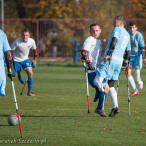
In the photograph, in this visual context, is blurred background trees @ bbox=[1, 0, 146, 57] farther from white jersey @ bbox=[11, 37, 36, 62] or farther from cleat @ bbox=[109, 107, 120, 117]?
cleat @ bbox=[109, 107, 120, 117]

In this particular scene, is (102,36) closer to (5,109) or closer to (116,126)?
(5,109)

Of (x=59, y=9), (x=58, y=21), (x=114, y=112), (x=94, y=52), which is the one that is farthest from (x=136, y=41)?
(x=59, y=9)

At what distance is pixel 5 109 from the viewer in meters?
11.7

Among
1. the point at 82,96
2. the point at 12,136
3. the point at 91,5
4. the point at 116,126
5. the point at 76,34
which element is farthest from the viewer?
the point at 91,5

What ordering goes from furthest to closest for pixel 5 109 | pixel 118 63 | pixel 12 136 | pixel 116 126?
1. pixel 5 109
2. pixel 118 63
3. pixel 116 126
4. pixel 12 136

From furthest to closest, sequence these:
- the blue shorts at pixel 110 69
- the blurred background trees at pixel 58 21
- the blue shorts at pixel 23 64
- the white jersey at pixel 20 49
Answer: the blurred background trees at pixel 58 21 < the white jersey at pixel 20 49 < the blue shorts at pixel 23 64 < the blue shorts at pixel 110 69

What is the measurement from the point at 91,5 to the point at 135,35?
35883 mm

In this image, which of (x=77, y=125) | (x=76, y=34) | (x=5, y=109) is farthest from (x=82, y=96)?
(x=76, y=34)

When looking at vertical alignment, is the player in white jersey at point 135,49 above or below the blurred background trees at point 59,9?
below

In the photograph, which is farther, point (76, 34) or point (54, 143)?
point (76, 34)

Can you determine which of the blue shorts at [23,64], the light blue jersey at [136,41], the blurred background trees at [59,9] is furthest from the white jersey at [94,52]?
the blurred background trees at [59,9]

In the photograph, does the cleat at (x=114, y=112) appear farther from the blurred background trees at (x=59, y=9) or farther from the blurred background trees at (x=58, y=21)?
the blurred background trees at (x=59, y=9)

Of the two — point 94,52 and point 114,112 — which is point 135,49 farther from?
point 114,112

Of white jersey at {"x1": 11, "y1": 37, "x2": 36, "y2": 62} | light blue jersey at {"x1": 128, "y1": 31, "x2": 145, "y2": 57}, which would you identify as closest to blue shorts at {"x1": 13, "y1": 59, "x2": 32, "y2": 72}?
white jersey at {"x1": 11, "y1": 37, "x2": 36, "y2": 62}
